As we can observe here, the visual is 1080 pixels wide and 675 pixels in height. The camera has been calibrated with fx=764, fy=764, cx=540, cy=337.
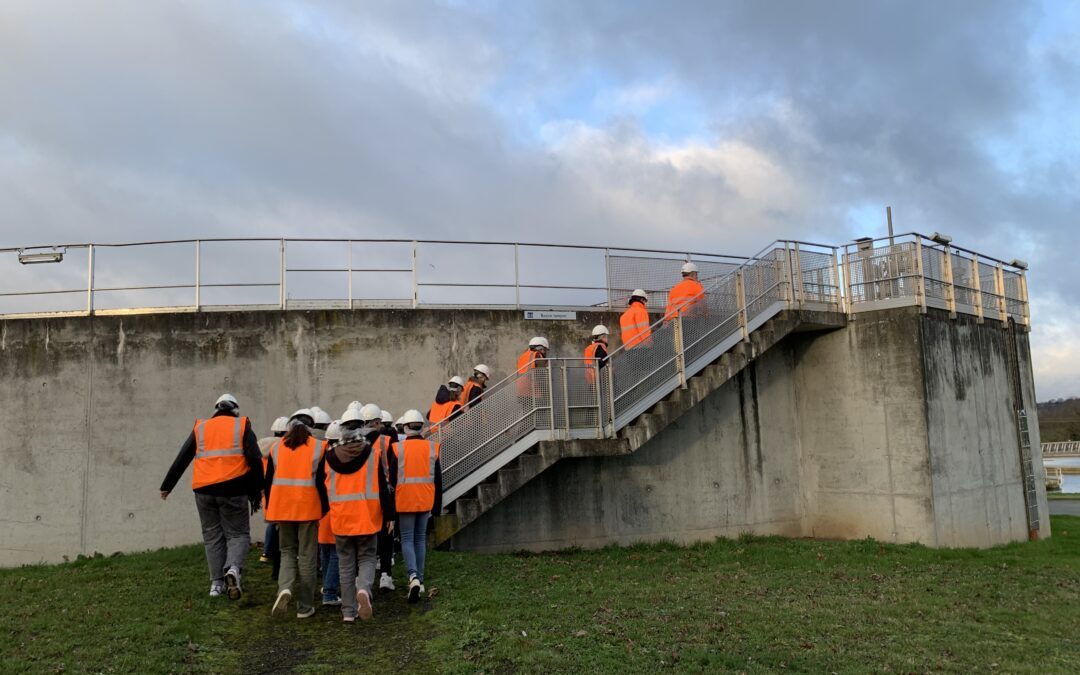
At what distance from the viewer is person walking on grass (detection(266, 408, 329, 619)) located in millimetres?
7402

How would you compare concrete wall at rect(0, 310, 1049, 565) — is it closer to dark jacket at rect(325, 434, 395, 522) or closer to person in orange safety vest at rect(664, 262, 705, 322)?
person in orange safety vest at rect(664, 262, 705, 322)

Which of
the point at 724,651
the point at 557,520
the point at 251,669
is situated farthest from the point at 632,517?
the point at 251,669

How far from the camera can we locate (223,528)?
8.19 metres

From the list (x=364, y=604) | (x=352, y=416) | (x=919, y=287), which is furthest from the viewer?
(x=919, y=287)

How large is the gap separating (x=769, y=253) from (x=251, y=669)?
36.6 ft

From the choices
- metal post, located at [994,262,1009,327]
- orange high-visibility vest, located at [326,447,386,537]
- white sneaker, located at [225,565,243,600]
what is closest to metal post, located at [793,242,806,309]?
metal post, located at [994,262,1009,327]

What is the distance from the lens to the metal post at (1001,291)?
56.5 feet

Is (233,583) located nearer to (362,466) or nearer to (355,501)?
(355,501)

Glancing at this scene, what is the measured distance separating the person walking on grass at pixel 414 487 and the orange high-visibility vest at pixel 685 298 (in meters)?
5.48

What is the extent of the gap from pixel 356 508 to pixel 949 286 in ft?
43.0

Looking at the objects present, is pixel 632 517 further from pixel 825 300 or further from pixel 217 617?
pixel 217 617

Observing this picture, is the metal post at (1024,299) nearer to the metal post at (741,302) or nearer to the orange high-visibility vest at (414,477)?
the metal post at (741,302)

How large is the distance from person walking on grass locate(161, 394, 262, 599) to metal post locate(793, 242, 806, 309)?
1018 centimetres

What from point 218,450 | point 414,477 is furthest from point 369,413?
point 218,450
